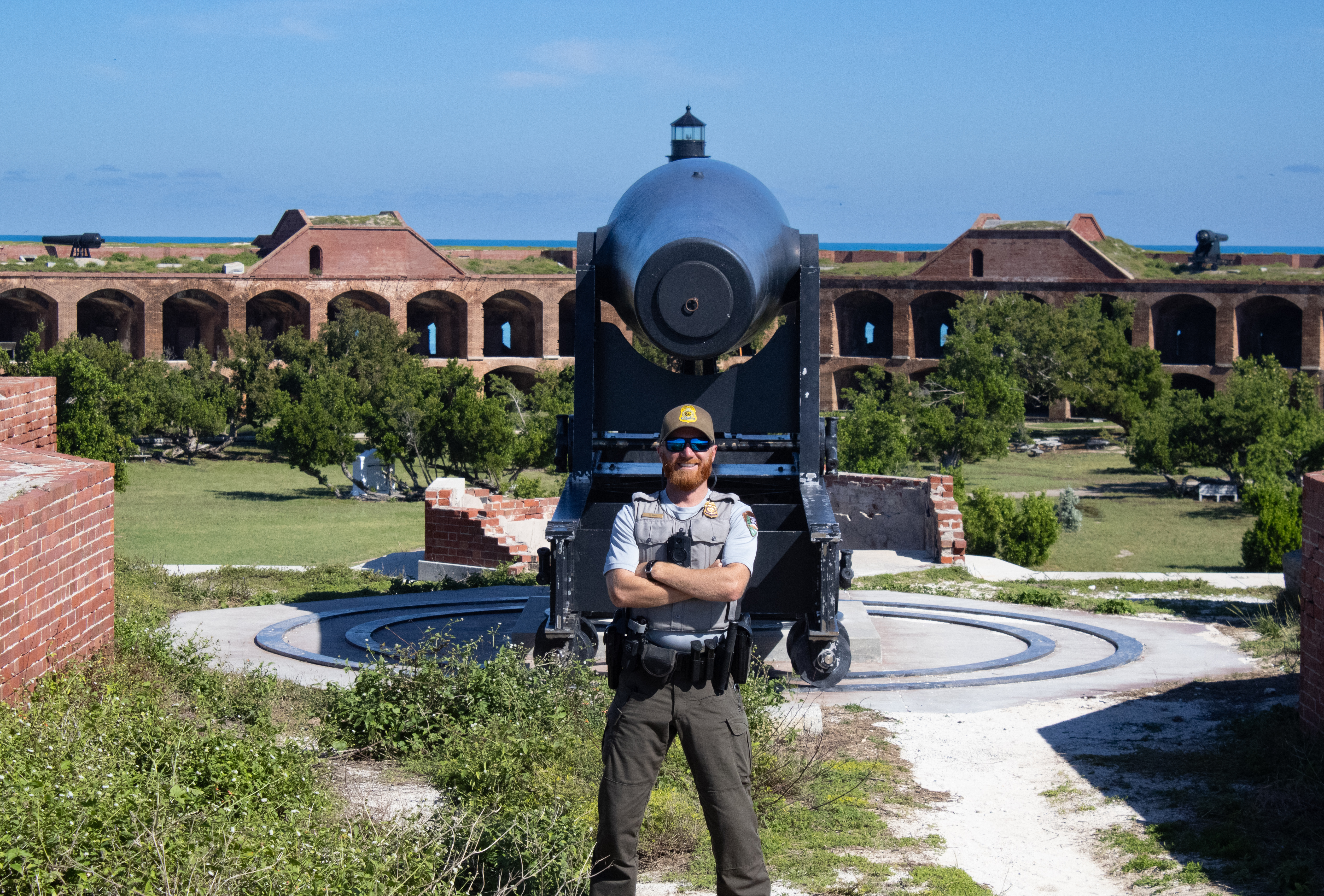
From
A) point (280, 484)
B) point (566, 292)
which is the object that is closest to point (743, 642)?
point (280, 484)

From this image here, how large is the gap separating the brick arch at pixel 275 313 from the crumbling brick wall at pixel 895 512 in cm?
3132

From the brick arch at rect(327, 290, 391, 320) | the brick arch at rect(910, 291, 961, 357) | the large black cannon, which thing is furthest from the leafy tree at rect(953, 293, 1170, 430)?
the large black cannon

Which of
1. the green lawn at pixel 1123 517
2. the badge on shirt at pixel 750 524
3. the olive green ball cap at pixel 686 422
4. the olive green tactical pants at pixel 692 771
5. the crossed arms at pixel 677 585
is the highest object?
the olive green ball cap at pixel 686 422

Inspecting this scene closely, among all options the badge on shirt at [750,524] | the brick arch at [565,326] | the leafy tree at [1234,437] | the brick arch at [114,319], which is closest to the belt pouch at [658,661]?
the badge on shirt at [750,524]

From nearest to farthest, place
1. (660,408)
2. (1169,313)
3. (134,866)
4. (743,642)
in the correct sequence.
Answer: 1. (134,866)
2. (743,642)
3. (660,408)
4. (1169,313)

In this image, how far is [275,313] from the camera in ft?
143

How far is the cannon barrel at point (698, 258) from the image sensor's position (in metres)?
5.97

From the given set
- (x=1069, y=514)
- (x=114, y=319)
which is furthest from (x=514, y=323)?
(x=1069, y=514)

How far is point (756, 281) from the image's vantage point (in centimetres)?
618

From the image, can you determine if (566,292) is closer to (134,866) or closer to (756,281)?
(756,281)

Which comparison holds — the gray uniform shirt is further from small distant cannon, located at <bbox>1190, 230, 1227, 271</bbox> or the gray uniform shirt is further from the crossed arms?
small distant cannon, located at <bbox>1190, 230, 1227, 271</bbox>

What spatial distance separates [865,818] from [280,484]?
76.2 feet

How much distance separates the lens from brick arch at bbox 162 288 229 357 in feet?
137

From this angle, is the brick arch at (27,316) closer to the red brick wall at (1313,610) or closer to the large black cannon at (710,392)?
the large black cannon at (710,392)
